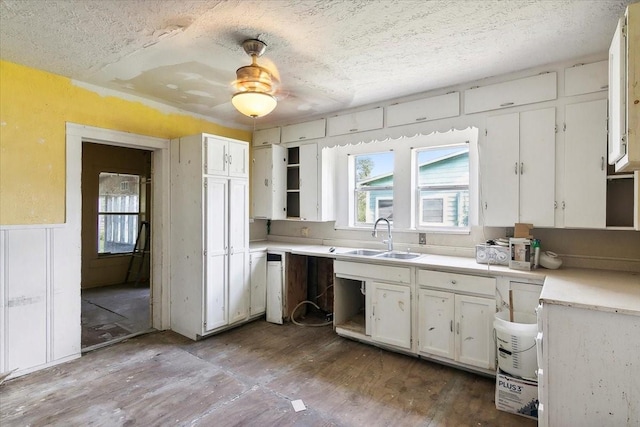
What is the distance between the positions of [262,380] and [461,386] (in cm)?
153

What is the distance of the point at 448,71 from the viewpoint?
2799 millimetres

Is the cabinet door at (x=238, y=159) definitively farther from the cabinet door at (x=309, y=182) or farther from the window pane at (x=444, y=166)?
the window pane at (x=444, y=166)

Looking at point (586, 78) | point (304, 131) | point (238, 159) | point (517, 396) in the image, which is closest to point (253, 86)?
point (238, 159)

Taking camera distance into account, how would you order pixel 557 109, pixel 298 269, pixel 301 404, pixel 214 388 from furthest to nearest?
pixel 298 269 < pixel 557 109 < pixel 214 388 < pixel 301 404

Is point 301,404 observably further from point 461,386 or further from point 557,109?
point 557,109

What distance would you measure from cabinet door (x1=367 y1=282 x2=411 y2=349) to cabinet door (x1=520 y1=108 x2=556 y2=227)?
1.21 m

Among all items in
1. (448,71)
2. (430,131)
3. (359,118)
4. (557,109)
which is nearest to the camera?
(557,109)

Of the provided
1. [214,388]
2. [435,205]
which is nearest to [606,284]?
[435,205]

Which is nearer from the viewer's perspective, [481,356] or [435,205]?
[481,356]

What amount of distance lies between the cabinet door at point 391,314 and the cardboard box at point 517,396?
32.6 inches

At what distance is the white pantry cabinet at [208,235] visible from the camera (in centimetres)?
332

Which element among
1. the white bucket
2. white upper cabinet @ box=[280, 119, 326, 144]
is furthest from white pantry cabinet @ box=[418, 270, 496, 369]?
white upper cabinet @ box=[280, 119, 326, 144]

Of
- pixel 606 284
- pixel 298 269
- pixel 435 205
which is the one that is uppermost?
pixel 435 205

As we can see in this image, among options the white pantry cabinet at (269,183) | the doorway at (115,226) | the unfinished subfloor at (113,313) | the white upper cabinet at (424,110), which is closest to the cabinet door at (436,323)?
the white upper cabinet at (424,110)
